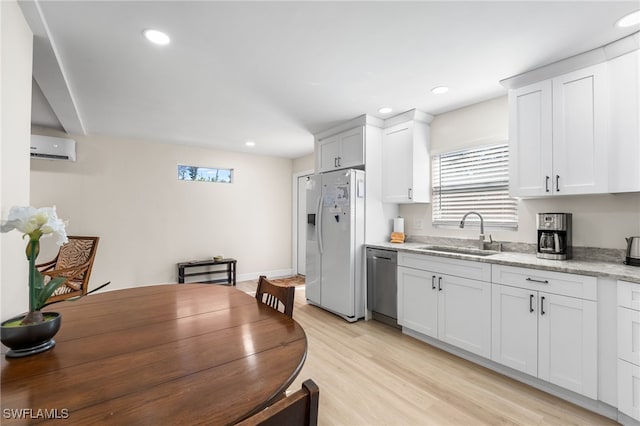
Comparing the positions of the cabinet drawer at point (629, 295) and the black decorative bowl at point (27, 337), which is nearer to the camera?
the black decorative bowl at point (27, 337)

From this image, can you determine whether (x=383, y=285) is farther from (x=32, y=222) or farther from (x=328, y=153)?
(x=32, y=222)

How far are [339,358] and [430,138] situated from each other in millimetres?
2647

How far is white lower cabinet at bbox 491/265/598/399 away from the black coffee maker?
1.24 ft

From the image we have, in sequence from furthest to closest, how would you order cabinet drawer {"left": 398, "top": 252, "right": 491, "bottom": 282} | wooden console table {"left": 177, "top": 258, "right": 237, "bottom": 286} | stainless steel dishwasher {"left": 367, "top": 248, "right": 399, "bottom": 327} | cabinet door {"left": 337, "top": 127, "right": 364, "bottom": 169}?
wooden console table {"left": 177, "top": 258, "right": 237, "bottom": 286}
cabinet door {"left": 337, "top": 127, "right": 364, "bottom": 169}
stainless steel dishwasher {"left": 367, "top": 248, "right": 399, "bottom": 327}
cabinet drawer {"left": 398, "top": 252, "right": 491, "bottom": 282}

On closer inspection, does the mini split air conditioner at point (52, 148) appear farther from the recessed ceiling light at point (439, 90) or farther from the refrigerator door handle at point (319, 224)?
the recessed ceiling light at point (439, 90)

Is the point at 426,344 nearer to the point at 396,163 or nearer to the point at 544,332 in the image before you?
the point at 544,332

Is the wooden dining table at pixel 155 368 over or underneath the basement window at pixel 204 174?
underneath

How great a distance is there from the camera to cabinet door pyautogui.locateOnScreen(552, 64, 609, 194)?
2049 mm

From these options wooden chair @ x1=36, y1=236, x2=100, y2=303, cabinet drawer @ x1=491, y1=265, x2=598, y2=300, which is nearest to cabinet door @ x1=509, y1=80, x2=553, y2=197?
cabinet drawer @ x1=491, y1=265, x2=598, y2=300

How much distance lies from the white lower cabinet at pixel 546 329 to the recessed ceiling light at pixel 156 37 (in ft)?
9.65

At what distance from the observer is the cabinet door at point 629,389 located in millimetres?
1663

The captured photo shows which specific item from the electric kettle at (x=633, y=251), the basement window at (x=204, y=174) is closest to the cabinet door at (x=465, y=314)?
the electric kettle at (x=633, y=251)

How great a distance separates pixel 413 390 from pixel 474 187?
211 cm

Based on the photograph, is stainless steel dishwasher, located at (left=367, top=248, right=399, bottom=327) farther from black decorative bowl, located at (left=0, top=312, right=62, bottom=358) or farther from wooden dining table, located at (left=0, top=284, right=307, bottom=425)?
black decorative bowl, located at (left=0, top=312, right=62, bottom=358)
